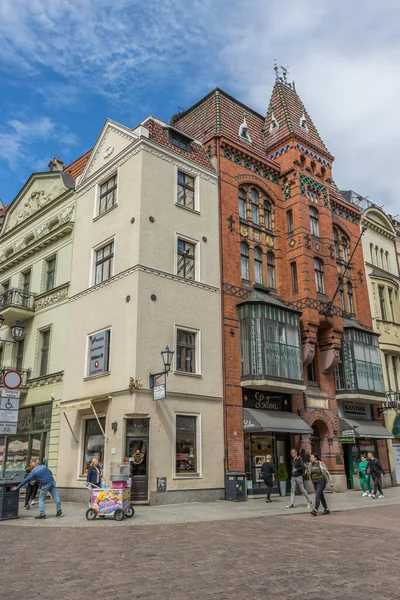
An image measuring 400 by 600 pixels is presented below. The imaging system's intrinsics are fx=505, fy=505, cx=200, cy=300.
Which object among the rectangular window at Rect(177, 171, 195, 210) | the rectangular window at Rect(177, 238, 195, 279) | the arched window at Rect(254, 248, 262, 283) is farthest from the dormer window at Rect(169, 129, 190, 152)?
the arched window at Rect(254, 248, 262, 283)

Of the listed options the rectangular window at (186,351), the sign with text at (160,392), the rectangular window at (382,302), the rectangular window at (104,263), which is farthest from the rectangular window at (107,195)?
the rectangular window at (382,302)

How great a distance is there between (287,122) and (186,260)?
11239 mm

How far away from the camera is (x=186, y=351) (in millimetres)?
19812

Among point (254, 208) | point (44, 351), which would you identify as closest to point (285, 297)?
point (254, 208)

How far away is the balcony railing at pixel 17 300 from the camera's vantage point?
25.0m

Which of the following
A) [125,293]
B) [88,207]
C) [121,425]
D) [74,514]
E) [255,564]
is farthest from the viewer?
[88,207]

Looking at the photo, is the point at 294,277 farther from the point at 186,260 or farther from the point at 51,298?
the point at 51,298

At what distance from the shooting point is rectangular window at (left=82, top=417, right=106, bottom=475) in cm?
1869

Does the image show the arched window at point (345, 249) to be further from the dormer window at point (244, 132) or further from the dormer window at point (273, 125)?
the dormer window at point (244, 132)

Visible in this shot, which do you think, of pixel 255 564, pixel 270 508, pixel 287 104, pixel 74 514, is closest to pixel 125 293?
pixel 74 514

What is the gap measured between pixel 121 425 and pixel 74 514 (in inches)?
134

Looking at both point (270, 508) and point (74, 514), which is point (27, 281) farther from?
point (270, 508)

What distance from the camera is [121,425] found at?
56.8 ft

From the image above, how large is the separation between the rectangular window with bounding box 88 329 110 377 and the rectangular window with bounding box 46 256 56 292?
5881mm
